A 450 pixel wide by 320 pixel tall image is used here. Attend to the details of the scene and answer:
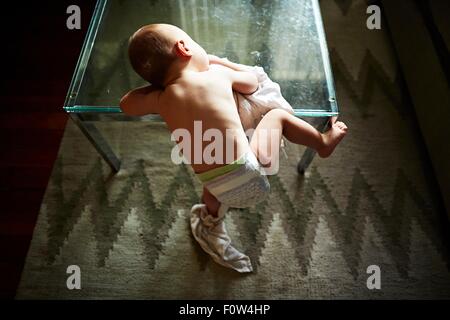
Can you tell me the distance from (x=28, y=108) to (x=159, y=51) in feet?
2.38

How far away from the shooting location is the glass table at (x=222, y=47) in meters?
0.83

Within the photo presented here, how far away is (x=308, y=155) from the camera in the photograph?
95 centimetres

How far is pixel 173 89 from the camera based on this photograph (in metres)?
0.69

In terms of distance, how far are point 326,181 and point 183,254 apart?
0.45m

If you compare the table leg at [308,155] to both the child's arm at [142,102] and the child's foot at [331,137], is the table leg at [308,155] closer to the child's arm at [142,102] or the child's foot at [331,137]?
the child's foot at [331,137]

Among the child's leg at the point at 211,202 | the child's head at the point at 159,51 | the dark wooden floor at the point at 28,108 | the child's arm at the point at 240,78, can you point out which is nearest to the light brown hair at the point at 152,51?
the child's head at the point at 159,51

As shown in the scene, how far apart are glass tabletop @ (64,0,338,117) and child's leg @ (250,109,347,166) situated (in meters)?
0.05

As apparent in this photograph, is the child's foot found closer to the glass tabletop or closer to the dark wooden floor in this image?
the glass tabletop

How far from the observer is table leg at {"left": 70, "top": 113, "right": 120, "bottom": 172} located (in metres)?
0.83

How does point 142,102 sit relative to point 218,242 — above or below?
above

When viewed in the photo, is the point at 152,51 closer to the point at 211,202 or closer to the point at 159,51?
the point at 159,51

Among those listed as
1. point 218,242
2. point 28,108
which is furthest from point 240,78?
point 28,108

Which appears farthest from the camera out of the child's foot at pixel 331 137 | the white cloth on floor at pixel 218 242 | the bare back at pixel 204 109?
the white cloth on floor at pixel 218 242

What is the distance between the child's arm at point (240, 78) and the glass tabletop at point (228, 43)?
109 millimetres
